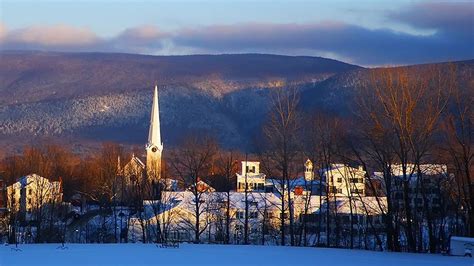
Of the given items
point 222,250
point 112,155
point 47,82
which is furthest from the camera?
point 47,82

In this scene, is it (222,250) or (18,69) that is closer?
(222,250)

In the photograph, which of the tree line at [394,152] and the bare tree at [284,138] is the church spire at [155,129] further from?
the bare tree at [284,138]

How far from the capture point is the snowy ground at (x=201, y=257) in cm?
1603

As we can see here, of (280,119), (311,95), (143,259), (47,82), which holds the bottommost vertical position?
(143,259)

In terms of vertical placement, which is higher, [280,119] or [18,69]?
[18,69]

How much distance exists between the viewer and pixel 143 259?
16.7m

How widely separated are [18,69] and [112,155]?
122m

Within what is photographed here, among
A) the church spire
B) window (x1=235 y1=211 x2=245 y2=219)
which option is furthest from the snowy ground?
the church spire

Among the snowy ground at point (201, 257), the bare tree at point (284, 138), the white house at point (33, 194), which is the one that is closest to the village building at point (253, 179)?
the white house at point (33, 194)

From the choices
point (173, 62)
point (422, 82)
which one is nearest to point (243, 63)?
point (173, 62)

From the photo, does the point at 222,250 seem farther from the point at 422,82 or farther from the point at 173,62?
the point at 173,62

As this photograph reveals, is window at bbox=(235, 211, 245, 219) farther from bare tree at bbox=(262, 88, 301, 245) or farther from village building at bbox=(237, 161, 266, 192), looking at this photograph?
village building at bbox=(237, 161, 266, 192)

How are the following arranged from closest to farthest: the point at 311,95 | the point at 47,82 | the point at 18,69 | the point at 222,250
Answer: the point at 222,250, the point at 311,95, the point at 47,82, the point at 18,69

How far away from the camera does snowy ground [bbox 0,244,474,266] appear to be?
52.6 feet
